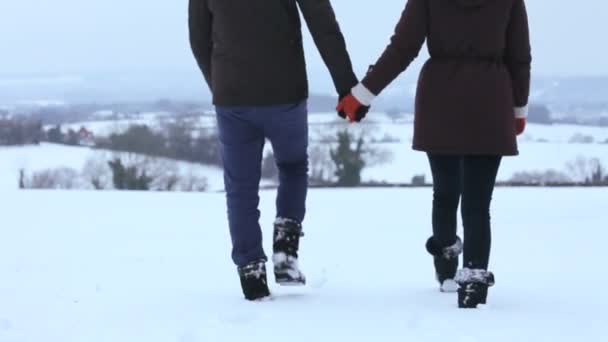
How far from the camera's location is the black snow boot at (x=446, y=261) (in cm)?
363

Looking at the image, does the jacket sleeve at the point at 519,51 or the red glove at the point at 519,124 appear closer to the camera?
the jacket sleeve at the point at 519,51

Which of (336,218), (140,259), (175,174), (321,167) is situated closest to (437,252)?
(140,259)

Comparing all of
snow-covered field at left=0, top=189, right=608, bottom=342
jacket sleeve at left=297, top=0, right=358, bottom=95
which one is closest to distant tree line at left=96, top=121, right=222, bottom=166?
snow-covered field at left=0, top=189, right=608, bottom=342

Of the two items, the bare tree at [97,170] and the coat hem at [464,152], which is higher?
the coat hem at [464,152]

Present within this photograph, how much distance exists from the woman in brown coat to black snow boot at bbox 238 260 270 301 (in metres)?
0.73

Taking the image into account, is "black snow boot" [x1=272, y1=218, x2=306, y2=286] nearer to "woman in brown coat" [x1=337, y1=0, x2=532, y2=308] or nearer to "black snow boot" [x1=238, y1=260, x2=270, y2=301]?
"black snow boot" [x1=238, y1=260, x2=270, y2=301]

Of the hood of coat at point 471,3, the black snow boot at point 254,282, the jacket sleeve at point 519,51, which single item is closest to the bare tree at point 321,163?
the black snow boot at point 254,282

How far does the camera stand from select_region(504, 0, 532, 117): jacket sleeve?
323cm

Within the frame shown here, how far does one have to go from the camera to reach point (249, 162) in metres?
3.47

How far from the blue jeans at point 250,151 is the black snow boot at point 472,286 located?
32.2 inches

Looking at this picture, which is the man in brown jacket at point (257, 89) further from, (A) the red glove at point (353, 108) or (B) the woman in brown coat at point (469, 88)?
(B) the woman in brown coat at point (469, 88)

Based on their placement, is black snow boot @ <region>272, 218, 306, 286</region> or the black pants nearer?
the black pants

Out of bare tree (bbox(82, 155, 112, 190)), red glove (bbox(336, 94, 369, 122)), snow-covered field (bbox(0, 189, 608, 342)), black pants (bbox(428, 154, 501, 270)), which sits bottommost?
bare tree (bbox(82, 155, 112, 190))

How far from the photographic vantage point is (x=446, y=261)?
3654mm
